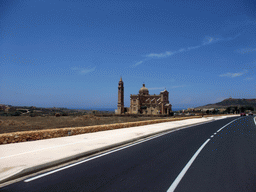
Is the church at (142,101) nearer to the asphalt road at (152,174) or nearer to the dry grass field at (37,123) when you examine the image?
the dry grass field at (37,123)

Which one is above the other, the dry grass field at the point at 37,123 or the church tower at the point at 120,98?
the church tower at the point at 120,98

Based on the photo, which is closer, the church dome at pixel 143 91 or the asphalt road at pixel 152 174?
the asphalt road at pixel 152 174

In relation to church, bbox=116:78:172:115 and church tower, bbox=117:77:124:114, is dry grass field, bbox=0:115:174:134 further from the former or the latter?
church tower, bbox=117:77:124:114

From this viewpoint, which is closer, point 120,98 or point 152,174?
point 152,174

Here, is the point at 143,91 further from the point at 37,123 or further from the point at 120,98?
the point at 37,123

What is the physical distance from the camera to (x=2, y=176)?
5211 millimetres

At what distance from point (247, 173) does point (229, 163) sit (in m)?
1.10

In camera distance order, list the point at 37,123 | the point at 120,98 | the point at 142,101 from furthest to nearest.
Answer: the point at 120,98, the point at 142,101, the point at 37,123

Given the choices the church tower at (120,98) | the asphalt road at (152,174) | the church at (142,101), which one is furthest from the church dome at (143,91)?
the asphalt road at (152,174)

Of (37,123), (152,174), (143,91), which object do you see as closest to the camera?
(152,174)

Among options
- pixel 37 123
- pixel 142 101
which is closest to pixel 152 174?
pixel 37 123

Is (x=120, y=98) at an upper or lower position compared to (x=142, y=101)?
upper

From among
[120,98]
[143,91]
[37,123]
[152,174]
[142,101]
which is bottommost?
[152,174]

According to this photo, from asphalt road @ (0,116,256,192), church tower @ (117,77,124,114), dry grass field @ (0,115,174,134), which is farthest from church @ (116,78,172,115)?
asphalt road @ (0,116,256,192)
